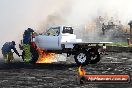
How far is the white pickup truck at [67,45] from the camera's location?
844 inches

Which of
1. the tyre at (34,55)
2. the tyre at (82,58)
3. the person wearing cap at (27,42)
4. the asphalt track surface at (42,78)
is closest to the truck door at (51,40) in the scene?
the tyre at (34,55)

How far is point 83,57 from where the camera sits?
2142cm

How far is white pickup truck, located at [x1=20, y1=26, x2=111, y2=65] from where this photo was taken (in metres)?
21.4

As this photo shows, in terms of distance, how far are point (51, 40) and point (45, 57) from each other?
1647 millimetres

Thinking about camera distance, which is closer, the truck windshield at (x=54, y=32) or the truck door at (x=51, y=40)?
the truck door at (x=51, y=40)

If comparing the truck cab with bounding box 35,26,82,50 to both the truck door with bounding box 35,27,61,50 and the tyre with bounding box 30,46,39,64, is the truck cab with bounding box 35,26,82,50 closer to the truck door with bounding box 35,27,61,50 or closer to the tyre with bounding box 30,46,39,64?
the truck door with bounding box 35,27,61,50

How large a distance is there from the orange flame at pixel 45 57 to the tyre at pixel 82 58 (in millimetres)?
2450

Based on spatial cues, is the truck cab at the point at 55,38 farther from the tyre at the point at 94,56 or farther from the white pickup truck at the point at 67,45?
the tyre at the point at 94,56

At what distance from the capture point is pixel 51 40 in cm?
2230

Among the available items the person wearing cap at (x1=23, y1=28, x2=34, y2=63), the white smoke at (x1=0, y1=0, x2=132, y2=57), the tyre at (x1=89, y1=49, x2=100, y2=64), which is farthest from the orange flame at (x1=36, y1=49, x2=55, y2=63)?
the white smoke at (x1=0, y1=0, x2=132, y2=57)

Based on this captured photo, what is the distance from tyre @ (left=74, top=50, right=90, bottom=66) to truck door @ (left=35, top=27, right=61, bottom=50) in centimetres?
131

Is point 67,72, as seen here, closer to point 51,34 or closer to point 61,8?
point 51,34

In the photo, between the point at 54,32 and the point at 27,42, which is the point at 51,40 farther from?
the point at 27,42

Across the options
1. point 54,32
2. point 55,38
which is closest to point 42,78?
point 55,38
